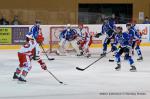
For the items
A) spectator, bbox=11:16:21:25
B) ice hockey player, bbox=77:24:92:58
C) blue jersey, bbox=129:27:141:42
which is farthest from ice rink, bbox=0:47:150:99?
spectator, bbox=11:16:21:25

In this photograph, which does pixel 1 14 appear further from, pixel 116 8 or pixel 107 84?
pixel 107 84

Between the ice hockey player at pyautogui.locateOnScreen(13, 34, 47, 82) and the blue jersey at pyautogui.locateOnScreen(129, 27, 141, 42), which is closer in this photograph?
the ice hockey player at pyautogui.locateOnScreen(13, 34, 47, 82)

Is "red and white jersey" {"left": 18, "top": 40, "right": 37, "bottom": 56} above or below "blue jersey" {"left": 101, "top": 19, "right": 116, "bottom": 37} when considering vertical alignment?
below

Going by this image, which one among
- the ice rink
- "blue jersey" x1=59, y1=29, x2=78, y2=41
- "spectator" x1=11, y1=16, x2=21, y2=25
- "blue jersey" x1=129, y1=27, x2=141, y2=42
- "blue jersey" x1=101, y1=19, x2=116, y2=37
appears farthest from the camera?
"spectator" x1=11, y1=16, x2=21, y2=25

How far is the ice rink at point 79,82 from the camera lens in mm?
9200

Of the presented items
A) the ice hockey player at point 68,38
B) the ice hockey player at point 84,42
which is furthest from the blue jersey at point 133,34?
the ice hockey player at point 68,38

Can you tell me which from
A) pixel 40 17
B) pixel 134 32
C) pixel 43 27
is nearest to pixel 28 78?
pixel 134 32

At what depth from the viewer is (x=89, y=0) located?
81.3 ft

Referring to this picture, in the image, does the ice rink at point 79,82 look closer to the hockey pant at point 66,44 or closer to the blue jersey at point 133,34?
the blue jersey at point 133,34

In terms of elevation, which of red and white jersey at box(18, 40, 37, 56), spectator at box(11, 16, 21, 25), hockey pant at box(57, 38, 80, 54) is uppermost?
spectator at box(11, 16, 21, 25)

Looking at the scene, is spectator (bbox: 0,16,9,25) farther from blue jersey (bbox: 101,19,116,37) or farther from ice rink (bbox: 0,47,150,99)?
blue jersey (bbox: 101,19,116,37)

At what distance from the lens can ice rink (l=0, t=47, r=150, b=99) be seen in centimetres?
920

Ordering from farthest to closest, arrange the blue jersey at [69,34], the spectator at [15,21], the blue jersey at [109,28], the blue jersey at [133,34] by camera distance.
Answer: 1. the spectator at [15,21]
2. the blue jersey at [69,34]
3. the blue jersey at [109,28]
4. the blue jersey at [133,34]

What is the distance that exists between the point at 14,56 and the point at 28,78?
5095 millimetres
